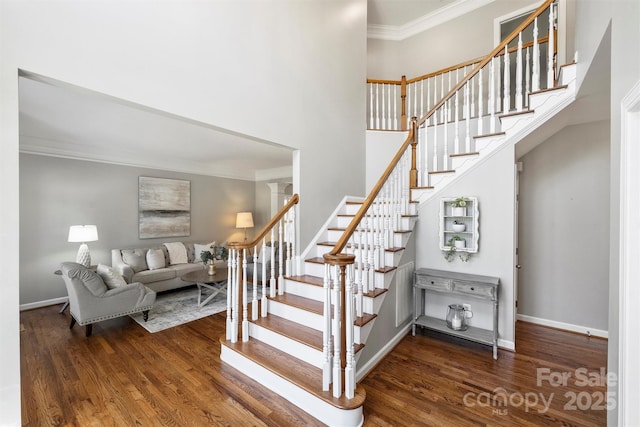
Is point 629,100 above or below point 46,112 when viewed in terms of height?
below

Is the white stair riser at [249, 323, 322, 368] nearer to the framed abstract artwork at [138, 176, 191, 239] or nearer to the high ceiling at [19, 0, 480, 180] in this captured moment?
the high ceiling at [19, 0, 480, 180]

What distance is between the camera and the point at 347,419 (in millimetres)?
1768

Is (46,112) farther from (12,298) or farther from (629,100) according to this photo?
(629,100)

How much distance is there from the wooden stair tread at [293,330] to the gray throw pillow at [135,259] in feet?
10.4

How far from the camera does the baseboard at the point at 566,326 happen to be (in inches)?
122

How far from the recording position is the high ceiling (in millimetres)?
2695

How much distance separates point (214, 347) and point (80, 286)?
169 cm

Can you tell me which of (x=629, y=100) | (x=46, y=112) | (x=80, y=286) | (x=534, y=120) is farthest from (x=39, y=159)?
(x=534, y=120)

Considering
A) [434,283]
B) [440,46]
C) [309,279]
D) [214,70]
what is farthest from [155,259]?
[440,46]

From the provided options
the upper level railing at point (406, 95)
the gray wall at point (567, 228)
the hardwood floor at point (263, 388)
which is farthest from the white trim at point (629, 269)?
A: the upper level railing at point (406, 95)

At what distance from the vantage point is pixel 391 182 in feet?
9.80

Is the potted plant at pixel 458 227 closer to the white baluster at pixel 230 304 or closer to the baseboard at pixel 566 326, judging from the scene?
the baseboard at pixel 566 326

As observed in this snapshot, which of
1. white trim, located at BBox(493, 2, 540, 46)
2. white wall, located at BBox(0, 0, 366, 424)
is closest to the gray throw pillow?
white wall, located at BBox(0, 0, 366, 424)

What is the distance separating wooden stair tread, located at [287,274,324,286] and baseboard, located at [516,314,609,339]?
2840 millimetres
